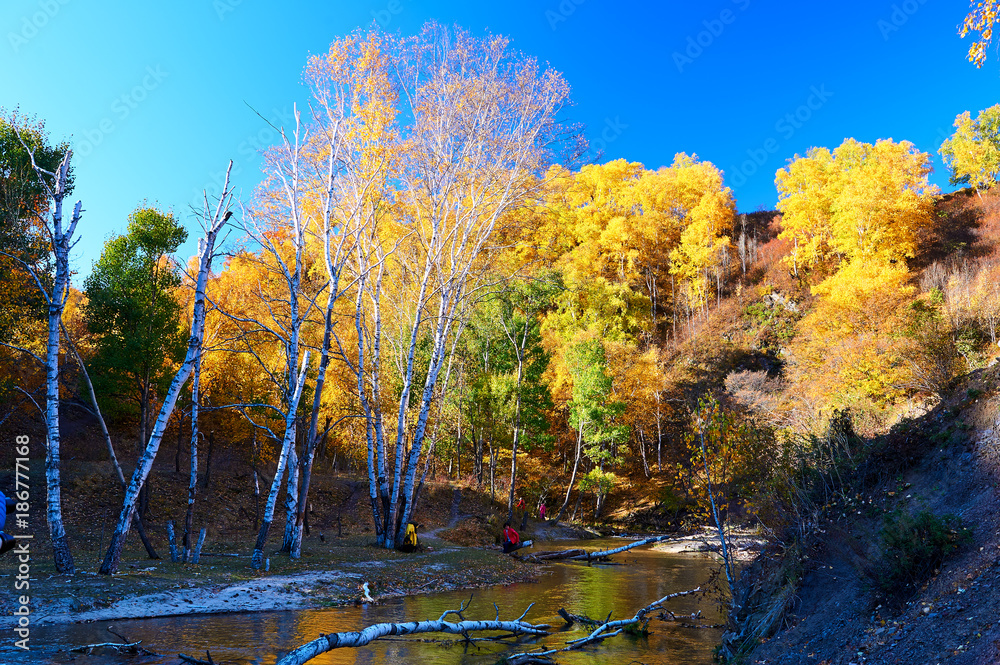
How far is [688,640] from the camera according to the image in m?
9.88

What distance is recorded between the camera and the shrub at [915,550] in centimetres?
691

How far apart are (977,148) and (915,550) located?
61.7 metres

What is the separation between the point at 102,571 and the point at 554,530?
2227cm

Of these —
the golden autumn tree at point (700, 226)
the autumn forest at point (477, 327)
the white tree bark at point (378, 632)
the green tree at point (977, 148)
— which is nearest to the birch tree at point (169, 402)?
the autumn forest at point (477, 327)

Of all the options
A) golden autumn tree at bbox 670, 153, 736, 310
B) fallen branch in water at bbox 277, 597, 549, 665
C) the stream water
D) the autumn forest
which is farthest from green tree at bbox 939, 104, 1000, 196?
fallen branch in water at bbox 277, 597, 549, 665

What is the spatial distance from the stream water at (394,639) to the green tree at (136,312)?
12.2m

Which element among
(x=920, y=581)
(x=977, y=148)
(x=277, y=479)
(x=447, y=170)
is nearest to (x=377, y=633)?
(x=920, y=581)

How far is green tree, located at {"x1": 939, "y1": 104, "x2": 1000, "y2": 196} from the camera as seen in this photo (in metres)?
50.2

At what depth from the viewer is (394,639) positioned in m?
9.31

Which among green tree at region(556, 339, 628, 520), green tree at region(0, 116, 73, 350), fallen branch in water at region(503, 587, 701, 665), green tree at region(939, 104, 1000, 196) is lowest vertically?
fallen branch in water at region(503, 587, 701, 665)

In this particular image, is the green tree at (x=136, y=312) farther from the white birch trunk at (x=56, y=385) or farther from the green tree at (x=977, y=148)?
the green tree at (x=977, y=148)

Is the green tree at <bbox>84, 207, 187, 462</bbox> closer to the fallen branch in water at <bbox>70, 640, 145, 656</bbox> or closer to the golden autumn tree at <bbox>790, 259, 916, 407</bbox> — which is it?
the fallen branch in water at <bbox>70, 640, 145, 656</bbox>

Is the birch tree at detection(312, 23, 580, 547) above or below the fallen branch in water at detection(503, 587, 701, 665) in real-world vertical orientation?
above

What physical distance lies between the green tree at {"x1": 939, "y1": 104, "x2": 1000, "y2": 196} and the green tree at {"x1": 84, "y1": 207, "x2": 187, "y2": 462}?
2518 inches
